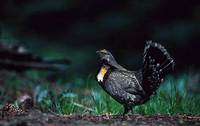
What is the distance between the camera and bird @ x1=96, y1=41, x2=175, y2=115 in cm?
764

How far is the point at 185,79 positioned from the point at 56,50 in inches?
181

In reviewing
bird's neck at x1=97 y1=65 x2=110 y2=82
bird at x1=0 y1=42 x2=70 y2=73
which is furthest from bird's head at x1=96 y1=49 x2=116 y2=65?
bird at x1=0 y1=42 x2=70 y2=73

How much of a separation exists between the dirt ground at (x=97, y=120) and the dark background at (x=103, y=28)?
7.47 m

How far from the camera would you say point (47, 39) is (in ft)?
53.6

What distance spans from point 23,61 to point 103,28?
164 inches

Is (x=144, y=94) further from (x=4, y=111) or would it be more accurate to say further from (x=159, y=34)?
(x=159, y=34)

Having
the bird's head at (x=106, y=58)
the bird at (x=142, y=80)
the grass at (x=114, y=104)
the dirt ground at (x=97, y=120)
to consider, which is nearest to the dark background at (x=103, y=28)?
the grass at (x=114, y=104)

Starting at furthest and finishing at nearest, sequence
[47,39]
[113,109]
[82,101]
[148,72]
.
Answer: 1. [47,39]
2. [82,101]
3. [113,109]
4. [148,72]

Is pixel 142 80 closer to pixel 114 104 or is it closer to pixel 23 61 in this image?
pixel 114 104

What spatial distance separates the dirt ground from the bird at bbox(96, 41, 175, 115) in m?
0.38

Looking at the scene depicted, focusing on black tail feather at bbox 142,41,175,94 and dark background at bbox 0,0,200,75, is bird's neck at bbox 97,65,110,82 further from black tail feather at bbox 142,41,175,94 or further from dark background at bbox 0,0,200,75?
dark background at bbox 0,0,200,75

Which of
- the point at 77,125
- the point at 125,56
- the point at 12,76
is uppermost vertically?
the point at 125,56

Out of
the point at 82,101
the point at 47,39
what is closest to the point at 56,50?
the point at 47,39

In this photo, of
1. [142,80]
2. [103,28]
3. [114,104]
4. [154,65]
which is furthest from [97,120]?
[103,28]
